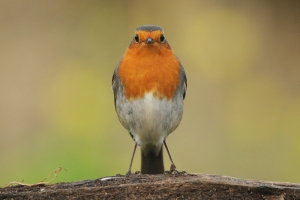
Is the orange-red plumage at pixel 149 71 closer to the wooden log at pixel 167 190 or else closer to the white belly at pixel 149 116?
the white belly at pixel 149 116

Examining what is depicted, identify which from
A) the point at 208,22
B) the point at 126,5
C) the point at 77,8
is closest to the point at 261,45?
the point at 208,22

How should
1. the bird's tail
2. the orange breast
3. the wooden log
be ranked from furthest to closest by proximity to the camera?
the bird's tail, the orange breast, the wooden log

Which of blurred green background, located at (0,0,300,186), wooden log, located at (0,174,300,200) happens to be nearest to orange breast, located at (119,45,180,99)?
wooden log, located at (0,174,300,200)

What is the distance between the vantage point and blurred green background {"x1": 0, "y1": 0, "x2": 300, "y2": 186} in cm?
686

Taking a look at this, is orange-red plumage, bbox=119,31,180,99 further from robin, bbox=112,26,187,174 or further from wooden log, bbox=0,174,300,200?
wooden log, bbox=0,174,300,200

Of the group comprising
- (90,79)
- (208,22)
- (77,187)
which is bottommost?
(77,187)

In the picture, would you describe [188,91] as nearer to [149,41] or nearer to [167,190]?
[149,41]

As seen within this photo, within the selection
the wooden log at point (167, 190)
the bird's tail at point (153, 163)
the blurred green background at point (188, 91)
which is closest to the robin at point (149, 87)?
the bird's tail at point (153, 163)

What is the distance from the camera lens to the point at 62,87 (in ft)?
24.4

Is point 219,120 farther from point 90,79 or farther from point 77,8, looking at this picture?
point 77,8

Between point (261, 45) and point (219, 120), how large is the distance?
129 centimetres

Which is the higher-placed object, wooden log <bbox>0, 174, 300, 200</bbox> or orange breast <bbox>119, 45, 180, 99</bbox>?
orange breast <bbox>119, 45, 180, 99</bbox>

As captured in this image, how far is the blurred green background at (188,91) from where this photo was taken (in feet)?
22.5

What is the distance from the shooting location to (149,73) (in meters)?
5.18
